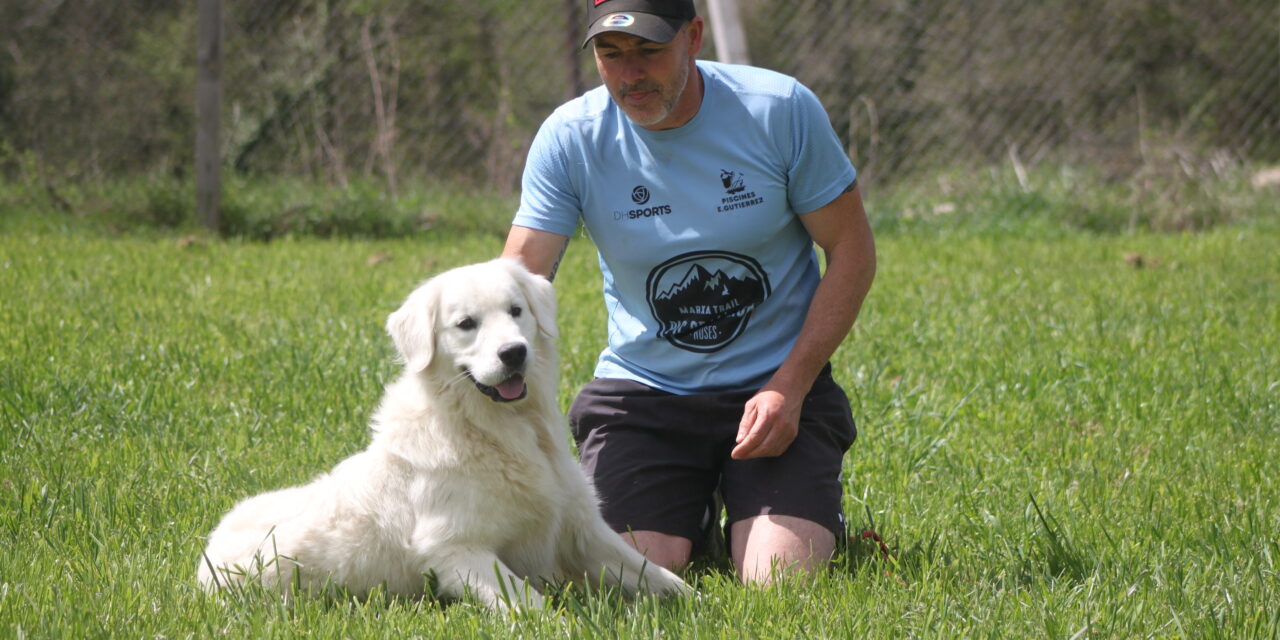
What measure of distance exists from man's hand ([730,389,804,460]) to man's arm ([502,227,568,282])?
710mm

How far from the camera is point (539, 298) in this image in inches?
116

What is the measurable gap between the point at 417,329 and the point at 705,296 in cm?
92

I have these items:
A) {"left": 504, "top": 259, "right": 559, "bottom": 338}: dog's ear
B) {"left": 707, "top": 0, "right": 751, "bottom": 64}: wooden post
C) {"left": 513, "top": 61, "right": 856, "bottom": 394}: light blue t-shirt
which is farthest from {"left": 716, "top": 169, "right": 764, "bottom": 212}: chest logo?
{"left": 707, "top": 0, "right": 751, "bottom": 64}: wooden post

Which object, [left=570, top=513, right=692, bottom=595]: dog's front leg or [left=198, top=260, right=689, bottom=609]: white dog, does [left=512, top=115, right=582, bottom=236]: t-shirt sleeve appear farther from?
[left=570, top=513, right=692, bottom=595]: dog's front leg

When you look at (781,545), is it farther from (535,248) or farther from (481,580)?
(535,248)

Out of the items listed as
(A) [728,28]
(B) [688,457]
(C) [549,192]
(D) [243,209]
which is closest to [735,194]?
(C) [549,192]

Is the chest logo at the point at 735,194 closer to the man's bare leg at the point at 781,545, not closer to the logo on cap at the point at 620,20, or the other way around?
the logo on cap at the point at 620,20

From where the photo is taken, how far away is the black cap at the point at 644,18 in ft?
9.94

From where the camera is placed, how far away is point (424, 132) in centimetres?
920

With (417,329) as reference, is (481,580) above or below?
below

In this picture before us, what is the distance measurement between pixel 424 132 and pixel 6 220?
2.98 metres

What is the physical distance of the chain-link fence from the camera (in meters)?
8.62

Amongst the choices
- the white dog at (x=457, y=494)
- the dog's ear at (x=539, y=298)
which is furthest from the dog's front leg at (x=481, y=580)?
the dog's ear at (x=539, y=298)

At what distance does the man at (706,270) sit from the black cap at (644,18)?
0.13ft
